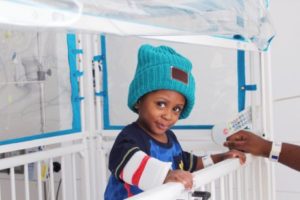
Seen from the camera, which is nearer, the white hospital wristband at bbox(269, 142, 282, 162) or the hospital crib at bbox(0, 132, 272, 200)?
the hospital crib at bbox(0, 132, 272, 200)

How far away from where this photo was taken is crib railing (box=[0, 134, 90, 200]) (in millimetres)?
1737

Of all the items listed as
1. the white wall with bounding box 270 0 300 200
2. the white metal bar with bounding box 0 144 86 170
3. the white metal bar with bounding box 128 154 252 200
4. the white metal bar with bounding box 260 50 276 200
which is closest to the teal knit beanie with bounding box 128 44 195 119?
the white metal bar with bounding box 128 154 252 200

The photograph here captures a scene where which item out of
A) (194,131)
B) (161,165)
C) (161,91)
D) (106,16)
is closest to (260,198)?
(194,131)

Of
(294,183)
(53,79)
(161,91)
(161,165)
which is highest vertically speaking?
(53,79)

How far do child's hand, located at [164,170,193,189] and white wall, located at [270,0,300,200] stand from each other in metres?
1.17

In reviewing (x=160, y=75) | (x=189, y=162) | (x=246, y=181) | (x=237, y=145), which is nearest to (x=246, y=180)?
(x=246, y=181)

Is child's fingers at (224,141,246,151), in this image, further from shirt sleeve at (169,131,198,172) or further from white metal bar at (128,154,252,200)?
shirt sleeve at (169,131,198,172)

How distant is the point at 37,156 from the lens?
1.77 m

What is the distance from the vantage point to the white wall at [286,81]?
2.09 m

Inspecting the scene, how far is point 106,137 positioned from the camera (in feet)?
7.11

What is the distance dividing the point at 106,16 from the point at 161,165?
47 centimetres

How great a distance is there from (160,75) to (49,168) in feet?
2.98

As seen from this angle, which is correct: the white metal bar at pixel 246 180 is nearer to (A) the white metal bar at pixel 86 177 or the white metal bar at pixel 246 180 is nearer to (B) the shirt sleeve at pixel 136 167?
(B) the shirt sleeve at pixel 136 167

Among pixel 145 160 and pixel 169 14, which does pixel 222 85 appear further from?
pixel 169 14
